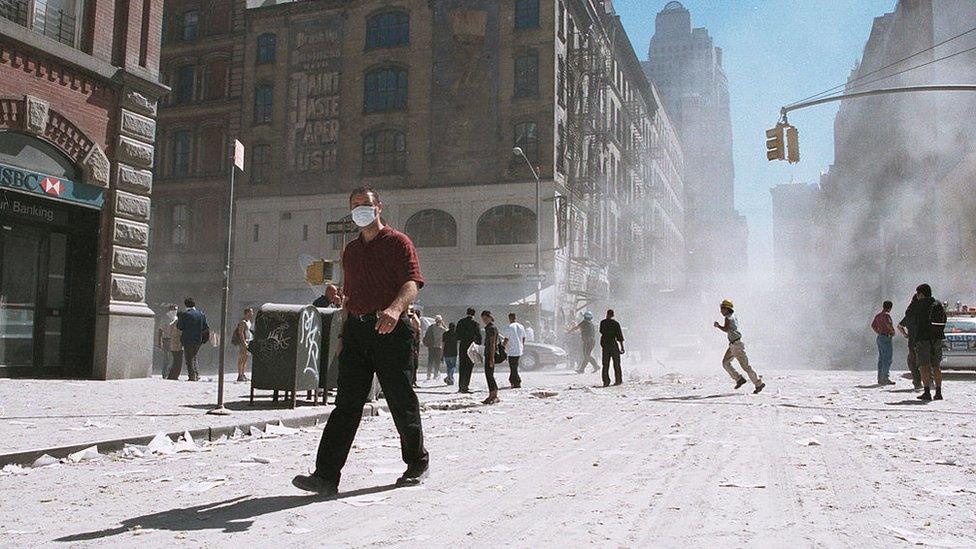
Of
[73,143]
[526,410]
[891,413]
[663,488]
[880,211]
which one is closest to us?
[663,488]

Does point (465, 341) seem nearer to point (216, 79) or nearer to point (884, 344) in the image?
point (884, 344)

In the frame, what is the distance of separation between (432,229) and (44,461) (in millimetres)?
29850

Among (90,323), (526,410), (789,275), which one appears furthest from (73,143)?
(789,275)

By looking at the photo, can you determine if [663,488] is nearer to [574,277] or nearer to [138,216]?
[138,216]

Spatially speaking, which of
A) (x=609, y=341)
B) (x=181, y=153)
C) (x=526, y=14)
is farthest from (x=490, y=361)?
(x=181, y=153)

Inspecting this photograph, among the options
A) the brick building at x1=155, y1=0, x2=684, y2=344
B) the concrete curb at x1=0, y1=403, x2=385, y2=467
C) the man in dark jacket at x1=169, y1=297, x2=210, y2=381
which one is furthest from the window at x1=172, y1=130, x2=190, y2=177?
the concrete curb at x1=0, y1=403, x2=385, y2=467

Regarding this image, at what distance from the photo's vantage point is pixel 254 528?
3.67 m

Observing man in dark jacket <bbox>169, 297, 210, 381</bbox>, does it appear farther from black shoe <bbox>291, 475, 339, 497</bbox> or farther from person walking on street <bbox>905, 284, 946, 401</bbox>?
person walking on street <bbox>905, 284, 946, 401</bbox>

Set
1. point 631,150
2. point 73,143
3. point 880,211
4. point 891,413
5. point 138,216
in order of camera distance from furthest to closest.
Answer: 1. point 880,211
2. point 631,150
3. point 138,216
4. point 73,143
5. point 891,413

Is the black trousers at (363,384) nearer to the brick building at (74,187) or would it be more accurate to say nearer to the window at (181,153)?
the brick building at (74,187)

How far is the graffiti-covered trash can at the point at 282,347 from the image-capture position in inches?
370

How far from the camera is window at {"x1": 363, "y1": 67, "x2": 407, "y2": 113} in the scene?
36.7m

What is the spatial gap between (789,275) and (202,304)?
10000cm

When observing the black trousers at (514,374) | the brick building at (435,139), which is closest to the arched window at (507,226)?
the brick building at (435,139)
